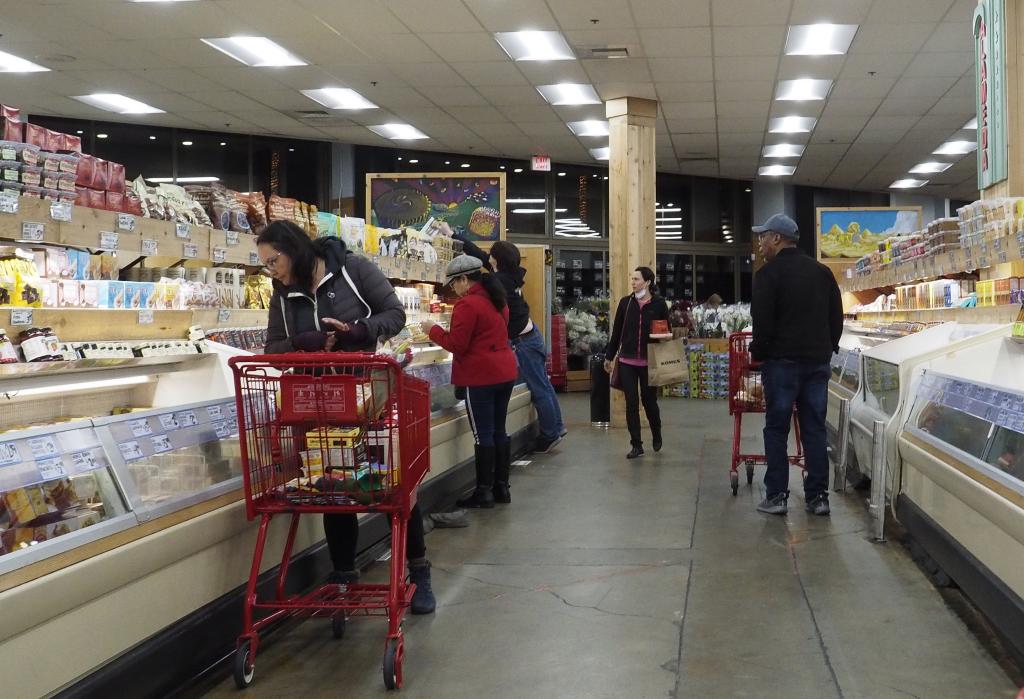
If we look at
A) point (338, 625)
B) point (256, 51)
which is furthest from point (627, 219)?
point (338, 625)

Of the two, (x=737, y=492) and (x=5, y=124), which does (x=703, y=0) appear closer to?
(x=737, y=492)

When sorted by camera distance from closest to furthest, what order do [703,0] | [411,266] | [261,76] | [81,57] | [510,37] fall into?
[411,266] → [703,0] → [510,37] → [81,57] → [261,76]

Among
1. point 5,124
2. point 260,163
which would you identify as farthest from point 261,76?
point 5,124

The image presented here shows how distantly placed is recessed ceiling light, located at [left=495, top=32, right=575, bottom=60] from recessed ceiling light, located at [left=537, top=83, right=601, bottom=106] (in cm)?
129

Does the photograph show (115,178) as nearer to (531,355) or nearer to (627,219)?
(531,355)

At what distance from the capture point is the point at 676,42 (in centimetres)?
997

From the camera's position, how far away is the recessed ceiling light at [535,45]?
9.88 m

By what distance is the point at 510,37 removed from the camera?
9.93 metres

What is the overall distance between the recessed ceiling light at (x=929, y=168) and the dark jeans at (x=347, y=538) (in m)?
16.5

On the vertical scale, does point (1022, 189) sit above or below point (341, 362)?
above

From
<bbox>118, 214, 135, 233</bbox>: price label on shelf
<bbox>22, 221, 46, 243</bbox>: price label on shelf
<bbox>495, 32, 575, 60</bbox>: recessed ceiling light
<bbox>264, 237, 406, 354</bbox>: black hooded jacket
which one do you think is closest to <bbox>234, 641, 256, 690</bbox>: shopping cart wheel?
<bbox>264, 237, 406, 354</bbox>: black hooded jacket

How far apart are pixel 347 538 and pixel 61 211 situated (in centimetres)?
151

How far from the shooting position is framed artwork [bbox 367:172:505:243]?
876 cm

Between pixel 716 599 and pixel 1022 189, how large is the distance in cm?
373
